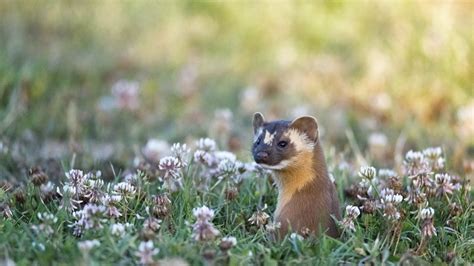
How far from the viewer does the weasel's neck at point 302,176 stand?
4.55m

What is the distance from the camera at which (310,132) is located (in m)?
4.64

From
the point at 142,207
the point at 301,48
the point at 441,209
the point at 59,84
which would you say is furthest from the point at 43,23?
the point at 441,209

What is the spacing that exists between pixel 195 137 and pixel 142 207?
260 centimetres

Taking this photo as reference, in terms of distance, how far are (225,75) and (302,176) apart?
14.2 ft

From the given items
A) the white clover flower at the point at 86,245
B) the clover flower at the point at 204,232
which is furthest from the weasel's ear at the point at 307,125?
the white clover flower at the point at 86,245

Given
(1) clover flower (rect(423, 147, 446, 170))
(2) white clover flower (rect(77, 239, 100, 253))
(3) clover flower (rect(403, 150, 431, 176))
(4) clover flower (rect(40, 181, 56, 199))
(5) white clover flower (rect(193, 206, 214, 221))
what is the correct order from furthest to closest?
1. (1) clover flower (rect(423, 147, 446, 170))
2. (3) clover flower (rect(403, 150, 431, 176))
3. (4) clover flower (rect(40, 181, 56, 199))
4. (5) white clover flower (rect(193, 206, 214, 221))
5. (2) white clover flower (rect(77, 239, 100, 253))

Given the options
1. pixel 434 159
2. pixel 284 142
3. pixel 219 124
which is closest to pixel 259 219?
pixel 284 142

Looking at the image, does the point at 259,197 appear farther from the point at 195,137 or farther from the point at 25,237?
the point at 195,137

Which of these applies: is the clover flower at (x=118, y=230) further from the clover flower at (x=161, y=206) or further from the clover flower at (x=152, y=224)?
the clover flower at (x=161, y=206)

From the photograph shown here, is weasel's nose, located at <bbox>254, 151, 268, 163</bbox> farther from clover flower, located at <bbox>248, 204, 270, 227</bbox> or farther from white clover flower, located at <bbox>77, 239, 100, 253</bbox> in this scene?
white clover flower, located at <bbox>77, 239, 100, 253</bbox>

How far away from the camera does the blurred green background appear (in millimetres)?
7012

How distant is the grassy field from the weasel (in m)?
0.14

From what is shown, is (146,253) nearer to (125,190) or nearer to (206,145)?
(125,190)

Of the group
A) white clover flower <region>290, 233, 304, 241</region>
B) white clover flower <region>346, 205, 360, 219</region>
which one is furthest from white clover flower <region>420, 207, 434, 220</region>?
white clover flower <region>290, 233, 304, 241</region>
